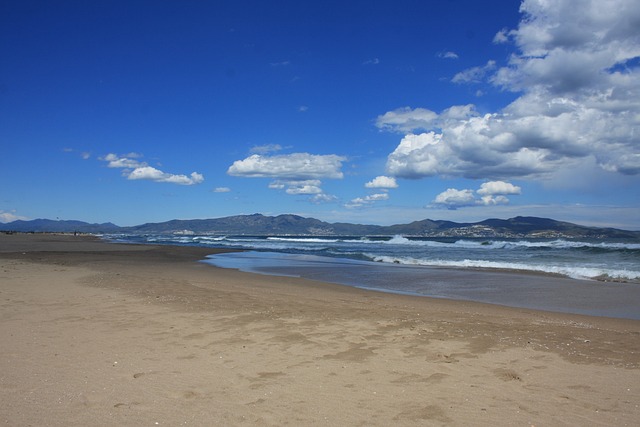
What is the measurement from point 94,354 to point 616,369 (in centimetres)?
716

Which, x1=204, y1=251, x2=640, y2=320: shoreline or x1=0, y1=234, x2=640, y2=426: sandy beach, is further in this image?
x1=204, y1=251, x2=640, y2=320: shoreline

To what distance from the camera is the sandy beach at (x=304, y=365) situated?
4.39 meters

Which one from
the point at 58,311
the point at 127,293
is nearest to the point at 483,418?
the point at 58,311

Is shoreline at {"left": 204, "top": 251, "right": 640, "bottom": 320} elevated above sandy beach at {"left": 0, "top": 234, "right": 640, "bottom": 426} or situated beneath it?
situated beneath

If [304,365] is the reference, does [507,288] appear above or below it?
below

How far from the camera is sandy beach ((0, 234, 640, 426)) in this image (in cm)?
439

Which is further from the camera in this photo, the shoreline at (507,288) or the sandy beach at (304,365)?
the shoreline at (507,288)

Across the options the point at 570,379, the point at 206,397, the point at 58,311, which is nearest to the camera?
the point at 206,397

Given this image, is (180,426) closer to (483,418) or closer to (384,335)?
(483,418)

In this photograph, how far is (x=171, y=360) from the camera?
599 cm

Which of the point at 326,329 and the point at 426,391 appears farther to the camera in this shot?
the point at 326,329

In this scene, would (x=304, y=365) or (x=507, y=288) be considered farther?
(x=507, y=288)

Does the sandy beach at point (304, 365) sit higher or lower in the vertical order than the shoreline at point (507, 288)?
higher

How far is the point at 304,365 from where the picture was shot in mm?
5895
